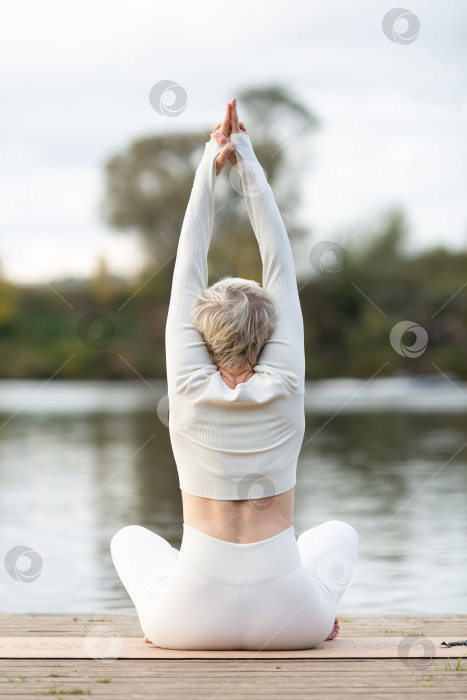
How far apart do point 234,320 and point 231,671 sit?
34.6 inches

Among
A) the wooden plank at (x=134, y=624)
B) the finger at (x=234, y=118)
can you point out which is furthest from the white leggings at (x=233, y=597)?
the finger at (x=234, y=118)

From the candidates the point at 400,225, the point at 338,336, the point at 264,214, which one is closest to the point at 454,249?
the point at 400,225

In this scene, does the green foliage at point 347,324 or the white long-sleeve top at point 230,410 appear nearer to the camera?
the white long-sleeve top at point 230,410

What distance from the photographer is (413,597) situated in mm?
4965

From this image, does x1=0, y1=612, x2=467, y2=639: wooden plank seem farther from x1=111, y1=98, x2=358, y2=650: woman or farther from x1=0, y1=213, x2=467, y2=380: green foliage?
x1=0, y1=213, x2=467, y2=380: green foliage

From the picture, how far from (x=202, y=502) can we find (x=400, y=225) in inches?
1499

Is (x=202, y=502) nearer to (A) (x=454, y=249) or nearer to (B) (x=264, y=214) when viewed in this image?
(B) (x=264, y=214)

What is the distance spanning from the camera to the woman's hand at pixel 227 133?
2.96 metres

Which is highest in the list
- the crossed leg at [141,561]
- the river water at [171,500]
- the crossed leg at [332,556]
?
the crossed leg at [332,556]

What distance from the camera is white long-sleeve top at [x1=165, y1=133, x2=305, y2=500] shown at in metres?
2.66

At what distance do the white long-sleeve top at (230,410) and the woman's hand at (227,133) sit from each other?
34 centimetres

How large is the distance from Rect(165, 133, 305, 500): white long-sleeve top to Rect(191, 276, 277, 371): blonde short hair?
0.03 meters

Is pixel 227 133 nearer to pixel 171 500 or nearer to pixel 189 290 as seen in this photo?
pixel 189 290

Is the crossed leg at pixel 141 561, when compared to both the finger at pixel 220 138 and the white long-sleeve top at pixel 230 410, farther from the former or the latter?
the finger at pixel 220 138
